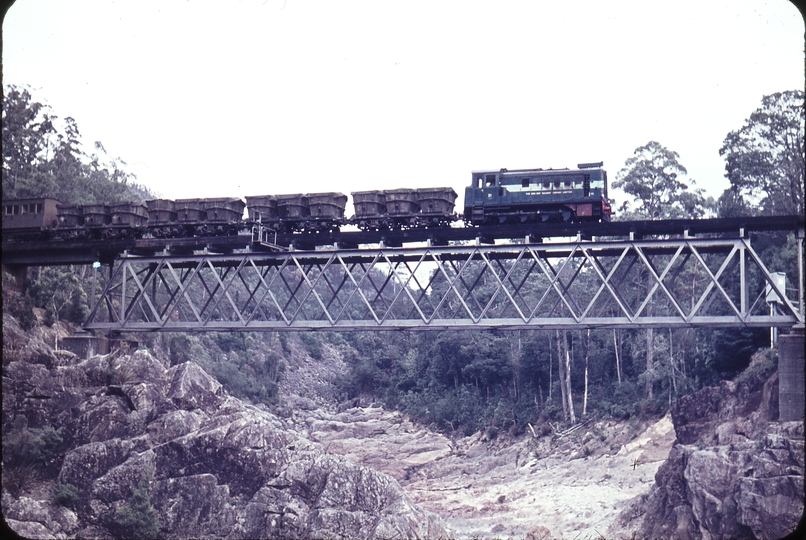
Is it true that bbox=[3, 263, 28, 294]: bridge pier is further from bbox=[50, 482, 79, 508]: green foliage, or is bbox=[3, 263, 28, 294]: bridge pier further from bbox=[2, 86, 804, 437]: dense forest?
bbox=[50, 482, 79, 508]: green foliage

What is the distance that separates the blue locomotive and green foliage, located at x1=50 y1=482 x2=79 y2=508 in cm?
1889

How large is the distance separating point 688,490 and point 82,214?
99.3 feet

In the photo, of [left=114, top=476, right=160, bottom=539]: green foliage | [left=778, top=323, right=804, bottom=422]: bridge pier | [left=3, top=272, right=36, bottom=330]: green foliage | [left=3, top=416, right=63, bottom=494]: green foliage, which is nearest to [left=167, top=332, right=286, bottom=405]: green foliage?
[left=3, top=272, right=36, bottom=330]: green foliage

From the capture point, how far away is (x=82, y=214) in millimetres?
38562

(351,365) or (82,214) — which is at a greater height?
(82,214)

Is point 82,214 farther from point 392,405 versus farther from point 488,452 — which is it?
point 392,405

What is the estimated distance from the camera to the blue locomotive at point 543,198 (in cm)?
3400

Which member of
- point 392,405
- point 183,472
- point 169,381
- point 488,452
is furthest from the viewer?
point 392,405

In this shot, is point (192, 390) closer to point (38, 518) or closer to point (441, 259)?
point (38, 518)

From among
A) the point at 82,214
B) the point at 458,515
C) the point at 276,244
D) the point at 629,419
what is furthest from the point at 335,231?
the point at 629,419

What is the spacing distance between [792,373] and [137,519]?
23788 mm

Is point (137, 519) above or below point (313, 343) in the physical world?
above

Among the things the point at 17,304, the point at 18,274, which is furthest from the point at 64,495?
the point at 18,274

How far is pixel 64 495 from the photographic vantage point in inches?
1127
